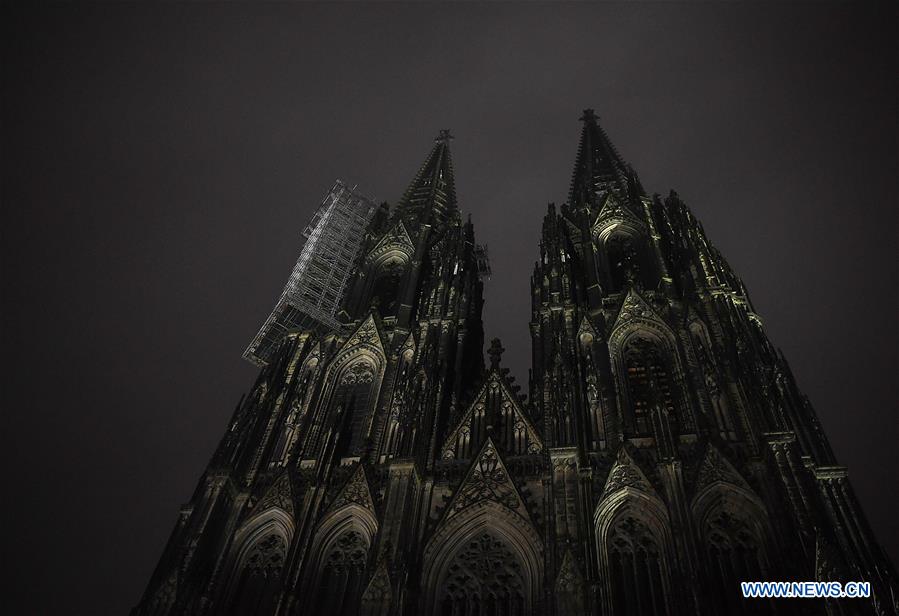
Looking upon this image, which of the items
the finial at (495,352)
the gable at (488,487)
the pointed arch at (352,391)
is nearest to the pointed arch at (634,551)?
the gable at (488,487)

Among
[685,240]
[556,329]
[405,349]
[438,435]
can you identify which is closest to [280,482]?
[438,435]

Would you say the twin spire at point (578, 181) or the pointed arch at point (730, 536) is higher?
the twin spire at point (578, 181)

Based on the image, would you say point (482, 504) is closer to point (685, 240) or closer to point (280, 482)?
point (280, 482)

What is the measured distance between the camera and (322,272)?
3428 cm

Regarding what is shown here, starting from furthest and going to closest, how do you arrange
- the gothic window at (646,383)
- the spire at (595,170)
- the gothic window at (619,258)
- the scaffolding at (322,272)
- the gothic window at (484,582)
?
the spire at (595,170), the scaffolding at (322,272), the gothic window at (619,258), the gothic window at (646,383), the gothic window at (484,582)

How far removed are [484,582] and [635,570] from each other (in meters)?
3.79

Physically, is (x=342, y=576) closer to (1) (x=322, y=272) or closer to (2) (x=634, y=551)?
(2) (x=634, y=551)

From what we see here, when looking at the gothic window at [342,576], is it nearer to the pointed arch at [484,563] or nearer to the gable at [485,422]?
the pointed arch at [484,563]

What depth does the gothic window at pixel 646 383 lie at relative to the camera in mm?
20938

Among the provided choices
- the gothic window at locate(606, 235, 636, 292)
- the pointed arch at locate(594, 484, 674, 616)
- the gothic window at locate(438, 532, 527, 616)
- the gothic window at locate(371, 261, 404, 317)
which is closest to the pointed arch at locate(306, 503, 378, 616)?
the gothic window at locate(438, 532, 527, 616)

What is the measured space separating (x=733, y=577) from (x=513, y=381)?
9.50 meters

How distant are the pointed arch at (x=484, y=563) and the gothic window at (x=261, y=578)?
412 cm

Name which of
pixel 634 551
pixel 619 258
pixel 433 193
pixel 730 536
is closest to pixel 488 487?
pixel 634 551

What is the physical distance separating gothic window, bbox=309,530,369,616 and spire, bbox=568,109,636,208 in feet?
65.4
